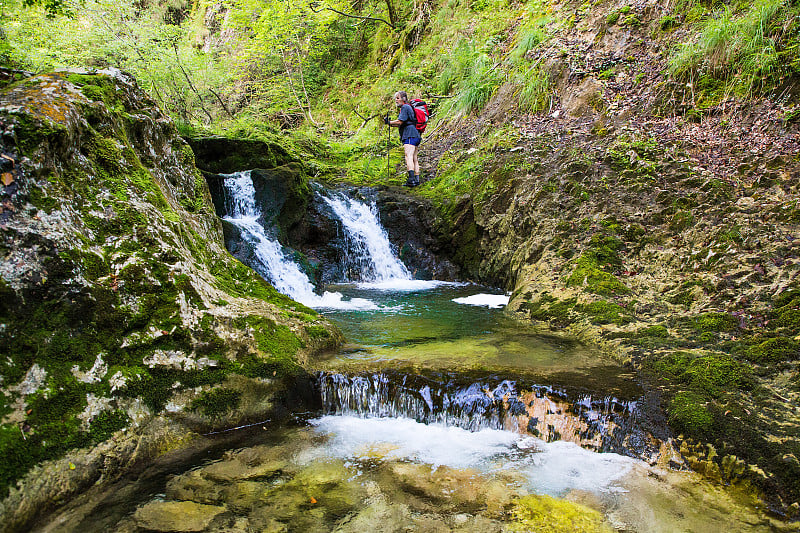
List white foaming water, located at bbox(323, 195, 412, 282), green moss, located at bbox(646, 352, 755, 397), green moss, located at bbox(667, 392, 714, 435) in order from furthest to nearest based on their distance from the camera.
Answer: white foaming water, located at bbox(323, 195, 412, 282) → green moss, located at bbox(646, 352, 755, 397) → green moss, located at bbox(667, 392, 714, 435)

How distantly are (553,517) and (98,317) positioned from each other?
Result: 3.11 meters

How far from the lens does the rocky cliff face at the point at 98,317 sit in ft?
7.87

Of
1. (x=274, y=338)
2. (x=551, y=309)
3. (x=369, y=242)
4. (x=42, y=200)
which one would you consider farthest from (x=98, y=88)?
(x=369, y=242)

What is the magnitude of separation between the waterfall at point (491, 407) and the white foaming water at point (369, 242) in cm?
615

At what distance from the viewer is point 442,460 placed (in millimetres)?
2938

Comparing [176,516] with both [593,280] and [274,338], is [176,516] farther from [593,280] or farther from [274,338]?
[593,280]

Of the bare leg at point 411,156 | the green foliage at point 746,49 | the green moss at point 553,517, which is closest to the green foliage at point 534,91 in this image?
the green foliage at point 746,49

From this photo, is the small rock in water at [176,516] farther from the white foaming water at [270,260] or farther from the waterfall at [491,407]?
the white foaming water at [270,260]

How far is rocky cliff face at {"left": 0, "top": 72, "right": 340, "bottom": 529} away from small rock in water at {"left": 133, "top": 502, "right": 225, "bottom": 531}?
437 mm

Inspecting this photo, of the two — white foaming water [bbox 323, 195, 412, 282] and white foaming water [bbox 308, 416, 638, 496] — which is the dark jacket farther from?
white foaming water [bbox 308, 416, 638, 496]

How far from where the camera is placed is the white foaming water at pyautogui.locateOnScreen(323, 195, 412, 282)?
9844 millimetres

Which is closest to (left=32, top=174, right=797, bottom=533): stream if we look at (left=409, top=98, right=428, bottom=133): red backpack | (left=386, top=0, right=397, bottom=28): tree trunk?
(left=409, top=98, right=428, bottom=133): red backpack

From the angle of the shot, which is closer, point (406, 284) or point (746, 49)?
point (746, 49)

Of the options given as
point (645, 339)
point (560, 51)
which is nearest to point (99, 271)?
point (645, 339)
